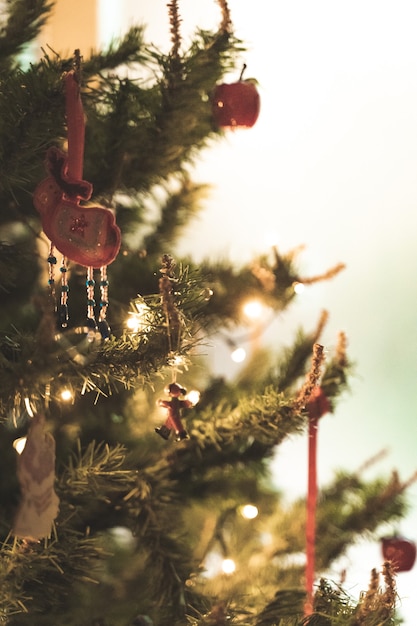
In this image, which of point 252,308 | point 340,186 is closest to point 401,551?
point 252,308

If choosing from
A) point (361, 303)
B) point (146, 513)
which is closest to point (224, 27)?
point (146, 513)

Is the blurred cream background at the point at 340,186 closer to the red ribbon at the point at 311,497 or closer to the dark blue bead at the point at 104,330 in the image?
the red ribbon at the point at 311,497

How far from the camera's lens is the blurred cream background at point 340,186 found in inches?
41.3

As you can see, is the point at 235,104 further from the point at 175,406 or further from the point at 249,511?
the point at 249,511

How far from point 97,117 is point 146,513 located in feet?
1.24

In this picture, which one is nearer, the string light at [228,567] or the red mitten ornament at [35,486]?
the red mitten ornament at [35,486]

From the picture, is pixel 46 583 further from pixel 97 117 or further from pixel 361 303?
pixel 361 303

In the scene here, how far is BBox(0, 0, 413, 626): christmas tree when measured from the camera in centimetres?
52

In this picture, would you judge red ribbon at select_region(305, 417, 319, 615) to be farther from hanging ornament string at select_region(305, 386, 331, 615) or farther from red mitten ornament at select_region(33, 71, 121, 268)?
red mitten ornament at select_region(33, 71, 121, 268)

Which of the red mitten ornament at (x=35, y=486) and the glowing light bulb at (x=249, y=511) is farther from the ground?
the red mitten ornament at (x=35, y=486)

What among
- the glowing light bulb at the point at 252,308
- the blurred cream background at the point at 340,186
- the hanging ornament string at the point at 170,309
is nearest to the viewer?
the hanging ornament string at the point at 170,309

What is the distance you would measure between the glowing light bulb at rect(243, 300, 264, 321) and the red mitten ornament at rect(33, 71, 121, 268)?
0.26m

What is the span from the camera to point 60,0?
1142 millimetres

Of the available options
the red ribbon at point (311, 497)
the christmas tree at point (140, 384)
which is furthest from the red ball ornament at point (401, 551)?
the red ribbon at point (311, 497)
